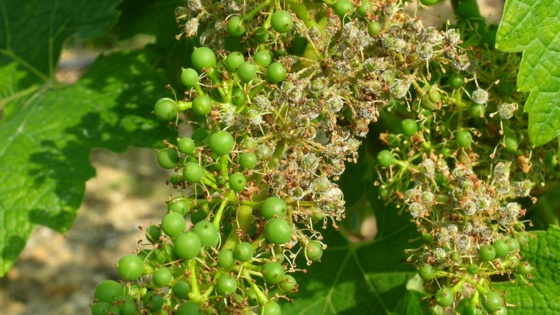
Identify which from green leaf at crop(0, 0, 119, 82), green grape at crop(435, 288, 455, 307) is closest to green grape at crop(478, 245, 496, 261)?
green grape at crop(435, 288, 455, 307)

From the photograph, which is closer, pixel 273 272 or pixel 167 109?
pixel 273 272

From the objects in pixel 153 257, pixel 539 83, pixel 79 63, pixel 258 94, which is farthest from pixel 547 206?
pixel 79 63

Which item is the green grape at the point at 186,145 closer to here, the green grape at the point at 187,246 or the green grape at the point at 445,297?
the green grape at the point at 187,246

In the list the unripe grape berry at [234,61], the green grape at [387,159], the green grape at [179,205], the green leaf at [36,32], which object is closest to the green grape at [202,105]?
the unripe grape berry at [234,61]

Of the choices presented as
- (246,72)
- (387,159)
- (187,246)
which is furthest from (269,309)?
(387,159)

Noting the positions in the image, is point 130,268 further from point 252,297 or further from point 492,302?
point 492,302

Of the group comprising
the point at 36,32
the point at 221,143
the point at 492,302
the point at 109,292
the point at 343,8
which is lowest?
the point at 36,32

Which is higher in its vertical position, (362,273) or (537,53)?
(537,53)

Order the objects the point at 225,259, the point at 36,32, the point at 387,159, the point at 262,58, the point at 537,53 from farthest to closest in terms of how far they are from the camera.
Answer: the point at 36,32 → the point at 387,159 → the point at 537,53 → the point at 262,58 → the point at 225,259
